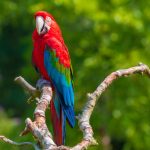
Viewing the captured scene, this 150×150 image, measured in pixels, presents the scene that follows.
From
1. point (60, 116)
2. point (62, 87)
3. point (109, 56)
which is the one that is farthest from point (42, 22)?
point (109, 56)

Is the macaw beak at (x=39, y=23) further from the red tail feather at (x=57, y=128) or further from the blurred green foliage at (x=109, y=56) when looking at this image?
the blurred green foliage at (x=109, y=56)

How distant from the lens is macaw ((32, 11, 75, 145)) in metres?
4.24

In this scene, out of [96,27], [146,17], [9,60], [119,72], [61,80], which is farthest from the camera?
[9,60]

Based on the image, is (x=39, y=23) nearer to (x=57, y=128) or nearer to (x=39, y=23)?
(x=39, y=23)

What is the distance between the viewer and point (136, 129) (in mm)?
9461

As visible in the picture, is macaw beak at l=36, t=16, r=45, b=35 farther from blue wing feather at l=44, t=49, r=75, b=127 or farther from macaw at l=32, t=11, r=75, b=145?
blue wing feather at l=44, t=49, r=75, b=127

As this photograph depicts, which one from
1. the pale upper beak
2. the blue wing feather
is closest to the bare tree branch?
the blue wing feather

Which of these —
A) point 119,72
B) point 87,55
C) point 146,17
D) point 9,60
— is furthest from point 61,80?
point 9,60

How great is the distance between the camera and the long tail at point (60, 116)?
401 centimetres

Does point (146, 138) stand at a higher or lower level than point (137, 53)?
lower

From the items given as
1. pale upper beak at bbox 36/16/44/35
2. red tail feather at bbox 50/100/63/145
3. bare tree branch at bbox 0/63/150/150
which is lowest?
red tail feather at bbox 50/100/63/145

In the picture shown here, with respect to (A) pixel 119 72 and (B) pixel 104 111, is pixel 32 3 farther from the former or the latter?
(A) pixel 119 72

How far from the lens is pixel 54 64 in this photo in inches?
187

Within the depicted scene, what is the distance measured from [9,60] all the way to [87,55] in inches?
316
